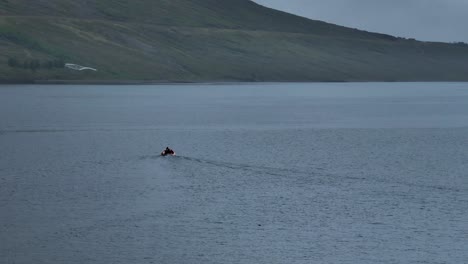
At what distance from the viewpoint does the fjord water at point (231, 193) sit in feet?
88.3

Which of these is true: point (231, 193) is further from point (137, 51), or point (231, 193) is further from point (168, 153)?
point (137, 51)

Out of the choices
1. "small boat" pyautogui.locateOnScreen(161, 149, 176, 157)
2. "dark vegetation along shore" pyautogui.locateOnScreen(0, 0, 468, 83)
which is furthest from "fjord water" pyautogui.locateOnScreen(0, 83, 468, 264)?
"dark vegetation along shore" pyautogui.locateOnScreen(0, 0, 468, 83)

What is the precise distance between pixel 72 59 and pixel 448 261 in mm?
125579

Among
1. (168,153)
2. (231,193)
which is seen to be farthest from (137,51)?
(231,193)

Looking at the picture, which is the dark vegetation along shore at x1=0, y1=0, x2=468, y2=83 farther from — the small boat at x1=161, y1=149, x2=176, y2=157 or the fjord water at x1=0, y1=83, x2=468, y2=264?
the small boat at x1=161, y1=149, x2=176, y2=157

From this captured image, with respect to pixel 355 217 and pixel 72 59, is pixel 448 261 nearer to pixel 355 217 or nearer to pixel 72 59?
pixel 355 217

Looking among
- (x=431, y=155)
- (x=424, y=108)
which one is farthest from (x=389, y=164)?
(x=424, y=108)

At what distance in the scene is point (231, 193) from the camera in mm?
35688

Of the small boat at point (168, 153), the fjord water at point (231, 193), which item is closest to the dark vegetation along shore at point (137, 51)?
the fjord water at point (231, 193)

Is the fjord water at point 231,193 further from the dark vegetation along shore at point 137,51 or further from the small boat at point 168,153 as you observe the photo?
the dark vegetation along shore at point 137,51

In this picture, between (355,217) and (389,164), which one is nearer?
(355,217)

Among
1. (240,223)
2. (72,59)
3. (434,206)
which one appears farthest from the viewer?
(72,59)

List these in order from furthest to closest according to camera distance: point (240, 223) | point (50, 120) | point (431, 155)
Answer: point (50, 120)
point (431, 155)
point (240, 223)

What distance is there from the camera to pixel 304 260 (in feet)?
84.5
